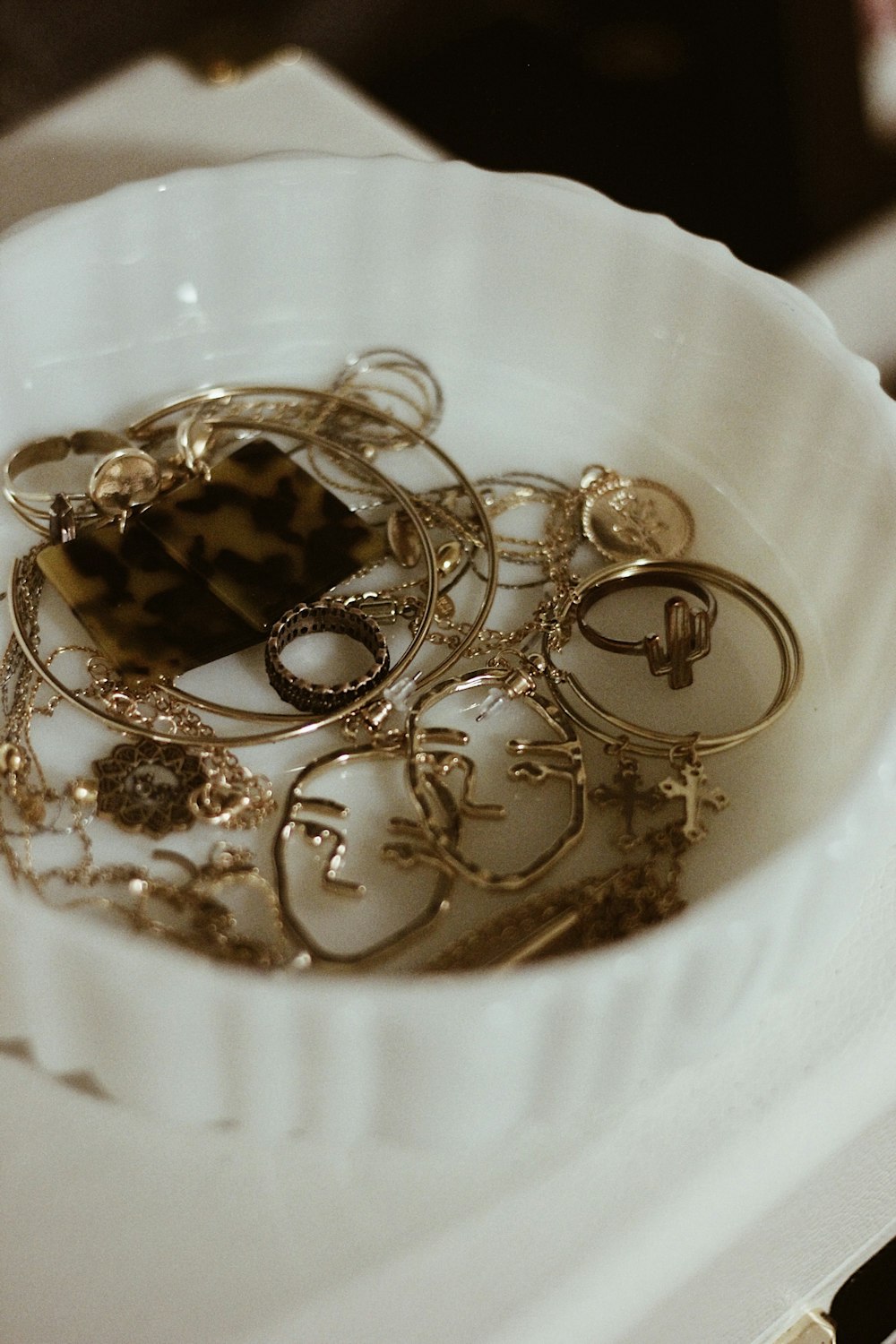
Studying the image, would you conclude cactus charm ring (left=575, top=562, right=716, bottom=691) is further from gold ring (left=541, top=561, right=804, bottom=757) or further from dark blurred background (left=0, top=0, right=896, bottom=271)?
dark blurred background (left=0, top=0, right=896, bottom=271)

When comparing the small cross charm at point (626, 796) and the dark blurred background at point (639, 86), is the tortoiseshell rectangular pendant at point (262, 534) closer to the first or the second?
the small cross charm at point (626, 796)

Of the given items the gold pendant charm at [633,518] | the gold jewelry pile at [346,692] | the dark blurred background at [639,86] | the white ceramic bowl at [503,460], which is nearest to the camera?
the white ceramic bowl at [503,460]

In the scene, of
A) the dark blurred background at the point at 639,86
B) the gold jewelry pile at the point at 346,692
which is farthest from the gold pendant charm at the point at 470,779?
the dark blurred background at the point at 639,86

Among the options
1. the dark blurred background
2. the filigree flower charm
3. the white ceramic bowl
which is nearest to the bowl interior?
the white ceramic bowl

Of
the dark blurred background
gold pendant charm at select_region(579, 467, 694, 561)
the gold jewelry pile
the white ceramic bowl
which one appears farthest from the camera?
the dark blurred background

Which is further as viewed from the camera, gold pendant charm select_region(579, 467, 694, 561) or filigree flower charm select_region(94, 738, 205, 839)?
gold pendant charm select_region(579, 467, 694, 561)

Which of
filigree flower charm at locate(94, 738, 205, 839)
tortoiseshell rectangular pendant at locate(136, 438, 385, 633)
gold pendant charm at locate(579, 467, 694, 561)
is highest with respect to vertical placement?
gold pendant charm at locate(579, 467, 694, 561)

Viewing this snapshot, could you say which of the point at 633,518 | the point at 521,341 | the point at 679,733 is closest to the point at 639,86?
the point at 521,341
